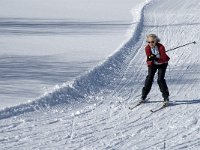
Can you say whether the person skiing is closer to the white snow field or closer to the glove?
the glove

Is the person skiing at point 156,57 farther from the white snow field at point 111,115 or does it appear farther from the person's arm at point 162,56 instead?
the white snow field at point 111,115

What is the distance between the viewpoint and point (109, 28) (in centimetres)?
2248

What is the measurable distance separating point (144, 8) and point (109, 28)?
Result: 5863 mm

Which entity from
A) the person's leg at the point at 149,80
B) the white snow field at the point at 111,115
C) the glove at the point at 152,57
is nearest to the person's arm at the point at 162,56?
the glove at the point at 152,57

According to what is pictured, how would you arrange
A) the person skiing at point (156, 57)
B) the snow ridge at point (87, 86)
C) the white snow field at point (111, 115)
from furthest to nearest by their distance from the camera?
the person skiing at point (156, 57) → the snow ridge at point (87, 86) → the white snow field at point (111, 115)

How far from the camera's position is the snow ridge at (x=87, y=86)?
10.4 meters

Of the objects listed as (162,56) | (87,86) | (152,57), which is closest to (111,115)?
(152,57)

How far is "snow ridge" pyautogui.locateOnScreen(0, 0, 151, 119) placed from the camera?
409 inches

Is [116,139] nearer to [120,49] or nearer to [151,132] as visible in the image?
[151,132]

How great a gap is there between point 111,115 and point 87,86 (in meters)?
2.24

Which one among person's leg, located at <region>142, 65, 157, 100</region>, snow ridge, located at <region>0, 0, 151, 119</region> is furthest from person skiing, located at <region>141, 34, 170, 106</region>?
snow ridge, located at <region>0, 0, 151, 119</region>

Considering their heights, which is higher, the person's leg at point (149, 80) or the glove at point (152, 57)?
the glove at point (152, 57)

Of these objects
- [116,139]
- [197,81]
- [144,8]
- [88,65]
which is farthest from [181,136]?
[144,8]

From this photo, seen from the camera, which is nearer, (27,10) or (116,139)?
(116,139)
